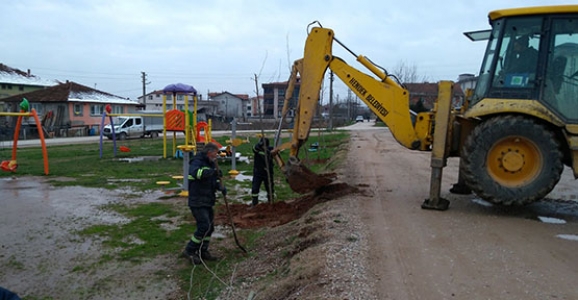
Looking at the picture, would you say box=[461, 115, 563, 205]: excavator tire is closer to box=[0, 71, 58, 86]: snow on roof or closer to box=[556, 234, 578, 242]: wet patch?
box=[556, 234, 578, 242]: wet patch

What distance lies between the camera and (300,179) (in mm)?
9312

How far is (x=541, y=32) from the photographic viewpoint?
23.7 ft

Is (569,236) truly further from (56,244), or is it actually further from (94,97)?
(94,97)

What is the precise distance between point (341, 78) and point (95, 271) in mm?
5357

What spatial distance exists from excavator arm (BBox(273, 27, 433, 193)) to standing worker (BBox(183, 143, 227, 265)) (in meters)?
2.46

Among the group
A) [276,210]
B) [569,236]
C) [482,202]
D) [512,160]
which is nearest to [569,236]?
[569,236]

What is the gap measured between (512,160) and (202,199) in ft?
16.3

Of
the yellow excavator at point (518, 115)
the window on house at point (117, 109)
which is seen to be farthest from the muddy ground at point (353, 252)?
the window on house at point (117, 109)

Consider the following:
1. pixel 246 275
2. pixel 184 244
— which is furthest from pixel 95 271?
pixel 246 275

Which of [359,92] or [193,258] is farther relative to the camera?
[359,92]

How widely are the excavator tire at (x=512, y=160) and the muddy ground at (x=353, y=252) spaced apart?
454 mm

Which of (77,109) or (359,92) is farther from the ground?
(359,92)

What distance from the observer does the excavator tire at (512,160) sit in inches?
281

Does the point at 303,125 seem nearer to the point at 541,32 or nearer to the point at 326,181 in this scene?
the point at 326,181
